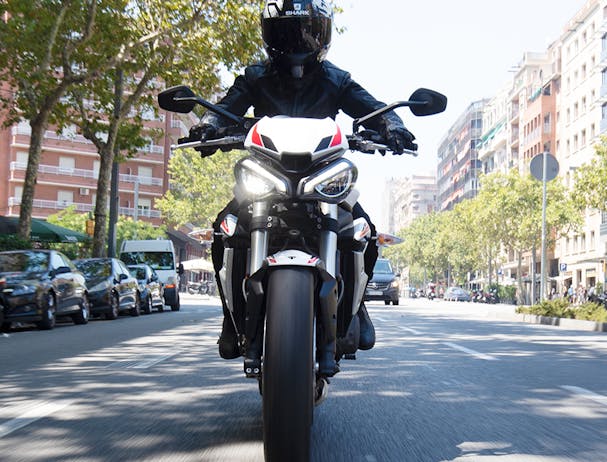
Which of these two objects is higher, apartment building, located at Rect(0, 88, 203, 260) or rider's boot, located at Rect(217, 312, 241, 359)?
apartment building, located at Rect(0, 88, 203, 260)

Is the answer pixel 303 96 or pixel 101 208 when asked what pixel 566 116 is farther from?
pixel 303 96

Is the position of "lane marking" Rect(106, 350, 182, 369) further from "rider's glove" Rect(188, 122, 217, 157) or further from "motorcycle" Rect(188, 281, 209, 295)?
"motorcycle" Rect(188, 281, 209, 295)

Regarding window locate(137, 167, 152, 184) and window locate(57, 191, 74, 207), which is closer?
window locate(57, 191, 74, 207)

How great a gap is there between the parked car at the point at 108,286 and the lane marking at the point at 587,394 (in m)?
15.4

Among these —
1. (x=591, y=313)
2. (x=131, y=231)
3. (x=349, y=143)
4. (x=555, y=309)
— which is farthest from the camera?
(x=131, y=231)

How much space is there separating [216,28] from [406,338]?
15.9 metres

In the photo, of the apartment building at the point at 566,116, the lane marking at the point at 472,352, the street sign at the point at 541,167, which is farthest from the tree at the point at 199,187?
the lane marking at the point at 472,352

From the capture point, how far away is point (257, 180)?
430cm

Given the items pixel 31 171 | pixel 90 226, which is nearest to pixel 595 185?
pixel 90 226

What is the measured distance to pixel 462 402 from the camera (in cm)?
638

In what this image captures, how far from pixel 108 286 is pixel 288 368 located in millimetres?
18572

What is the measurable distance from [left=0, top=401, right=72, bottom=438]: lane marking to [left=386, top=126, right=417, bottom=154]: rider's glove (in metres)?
2.54

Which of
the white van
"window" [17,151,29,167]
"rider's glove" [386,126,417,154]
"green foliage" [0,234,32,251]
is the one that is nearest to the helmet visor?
"rider's glove" [386,126,417,154]

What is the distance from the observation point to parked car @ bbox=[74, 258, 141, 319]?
21.4 m
